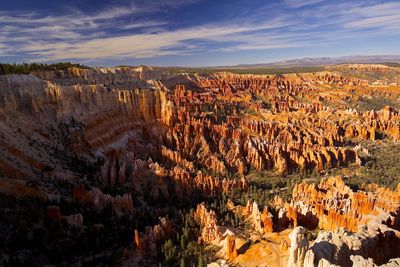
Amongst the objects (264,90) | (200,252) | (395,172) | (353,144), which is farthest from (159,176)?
(264,90)

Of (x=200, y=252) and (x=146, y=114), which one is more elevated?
(x=146, y=114)

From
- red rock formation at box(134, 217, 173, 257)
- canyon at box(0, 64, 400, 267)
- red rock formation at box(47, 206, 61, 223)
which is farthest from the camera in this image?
red rock formation at box(47, 206, 61, 223)

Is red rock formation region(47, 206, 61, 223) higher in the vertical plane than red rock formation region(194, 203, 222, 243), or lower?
higher

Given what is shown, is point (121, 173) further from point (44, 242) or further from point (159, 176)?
point (44, 242)

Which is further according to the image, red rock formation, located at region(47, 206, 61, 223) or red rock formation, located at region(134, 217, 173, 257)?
red rock formation, located at region(47, 206, 61, 223)

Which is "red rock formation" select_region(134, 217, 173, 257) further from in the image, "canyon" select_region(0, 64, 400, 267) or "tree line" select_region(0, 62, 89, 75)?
"tree line" select_region(0, 62, 89, 75)

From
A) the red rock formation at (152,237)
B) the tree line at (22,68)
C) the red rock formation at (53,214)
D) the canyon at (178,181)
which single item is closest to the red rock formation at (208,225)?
the canyon at (178,181)

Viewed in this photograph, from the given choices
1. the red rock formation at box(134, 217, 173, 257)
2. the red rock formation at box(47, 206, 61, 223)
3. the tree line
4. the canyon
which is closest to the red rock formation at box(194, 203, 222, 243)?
the canyon

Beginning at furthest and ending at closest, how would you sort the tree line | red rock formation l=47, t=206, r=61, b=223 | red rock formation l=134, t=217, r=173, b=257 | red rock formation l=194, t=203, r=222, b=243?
the tree line
red rock formation l=47, t=206, r=61, b=223
red rock formation l=194, t=203, r=222, b=243
red rock formation l=134, t=217, r=173, b=257
